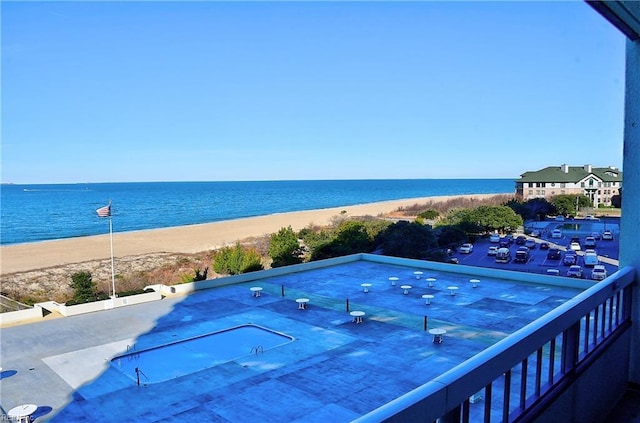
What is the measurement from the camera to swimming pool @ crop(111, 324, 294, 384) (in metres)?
9.83

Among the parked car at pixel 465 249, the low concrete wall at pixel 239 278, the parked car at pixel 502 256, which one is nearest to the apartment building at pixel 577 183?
the parked car at pixel 465 249

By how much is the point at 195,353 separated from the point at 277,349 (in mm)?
1862

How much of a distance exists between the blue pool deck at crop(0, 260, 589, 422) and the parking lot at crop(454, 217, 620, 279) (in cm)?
1396

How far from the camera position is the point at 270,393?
845 centimetres

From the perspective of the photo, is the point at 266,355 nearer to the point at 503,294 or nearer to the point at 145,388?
the point at 145,388

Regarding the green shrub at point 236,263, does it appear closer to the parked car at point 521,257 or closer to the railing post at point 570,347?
the parked car at point 521,257

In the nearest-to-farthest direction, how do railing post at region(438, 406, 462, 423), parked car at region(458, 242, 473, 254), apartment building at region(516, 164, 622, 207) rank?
railing post at region(438, 406, 462, 423), parked car at region(458, 242, 473, 254), apartment building at region(516, 164, 622, 207)

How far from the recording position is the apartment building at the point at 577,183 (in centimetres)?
6769

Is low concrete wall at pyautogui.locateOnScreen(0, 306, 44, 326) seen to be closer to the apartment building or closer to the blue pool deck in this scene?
the blue pool deck

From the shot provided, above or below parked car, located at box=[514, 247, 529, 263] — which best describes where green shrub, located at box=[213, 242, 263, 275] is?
above

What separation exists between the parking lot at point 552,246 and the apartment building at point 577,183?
41.9 feet

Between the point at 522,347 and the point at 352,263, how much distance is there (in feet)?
62.0

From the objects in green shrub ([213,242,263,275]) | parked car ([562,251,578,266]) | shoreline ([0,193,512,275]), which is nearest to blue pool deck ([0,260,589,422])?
green shrub ([213,242,263,275])

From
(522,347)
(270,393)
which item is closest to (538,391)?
(522,347)
